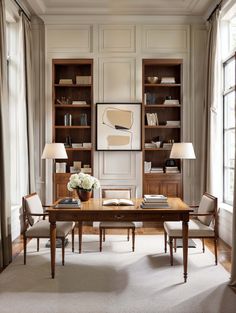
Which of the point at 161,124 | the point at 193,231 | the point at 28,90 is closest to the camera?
the point at 193,231

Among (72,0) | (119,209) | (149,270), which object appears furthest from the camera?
(72,0)

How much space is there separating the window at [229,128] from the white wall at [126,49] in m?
0.69

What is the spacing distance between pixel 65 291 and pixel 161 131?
384cm

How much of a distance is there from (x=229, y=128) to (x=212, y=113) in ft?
1.14

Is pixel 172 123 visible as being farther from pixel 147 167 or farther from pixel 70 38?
pixel 70 38

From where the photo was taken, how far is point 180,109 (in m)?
6.41

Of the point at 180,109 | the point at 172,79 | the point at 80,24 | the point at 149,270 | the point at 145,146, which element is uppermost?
the point at 80,24

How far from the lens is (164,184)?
635 centimetres

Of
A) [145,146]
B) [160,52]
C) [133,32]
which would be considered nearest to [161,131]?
[145,146]

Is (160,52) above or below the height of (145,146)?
above

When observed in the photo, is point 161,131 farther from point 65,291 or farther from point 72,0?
point 65,291

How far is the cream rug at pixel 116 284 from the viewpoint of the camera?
3.09 metres

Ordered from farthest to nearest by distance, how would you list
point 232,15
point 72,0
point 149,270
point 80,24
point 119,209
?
point 80,24, point 72,0, point 232,15, point 149,270, point 119,209

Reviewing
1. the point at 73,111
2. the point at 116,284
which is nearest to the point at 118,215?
the point at 116,284
